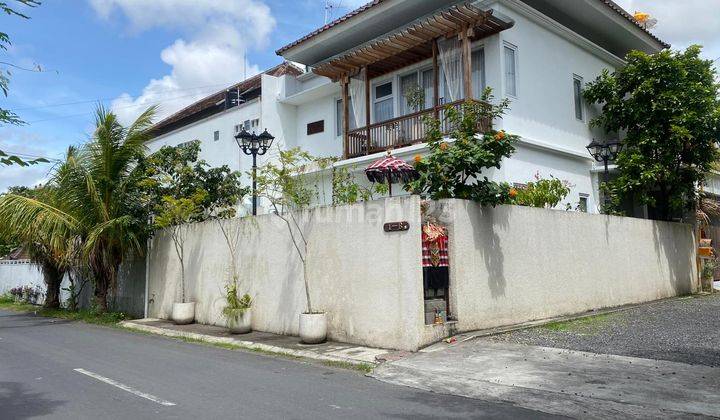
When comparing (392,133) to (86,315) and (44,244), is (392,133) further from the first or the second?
(44,244)

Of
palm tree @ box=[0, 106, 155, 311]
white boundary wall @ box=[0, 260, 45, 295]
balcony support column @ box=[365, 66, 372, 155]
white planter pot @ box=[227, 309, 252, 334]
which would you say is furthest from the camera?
white boundary wall @ box=[0, 260, 45, 295]

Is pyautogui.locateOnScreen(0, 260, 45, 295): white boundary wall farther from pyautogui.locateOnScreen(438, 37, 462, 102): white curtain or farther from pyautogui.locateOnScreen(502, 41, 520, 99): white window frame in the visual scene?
pyautogui.locateOnScreen(502, 41, 520, 99): white window frame

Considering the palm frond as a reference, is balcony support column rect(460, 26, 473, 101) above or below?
above

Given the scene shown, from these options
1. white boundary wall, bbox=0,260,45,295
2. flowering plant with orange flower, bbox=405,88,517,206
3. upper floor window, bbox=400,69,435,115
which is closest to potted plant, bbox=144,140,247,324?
upper floor window, bbox=400,69,435,115

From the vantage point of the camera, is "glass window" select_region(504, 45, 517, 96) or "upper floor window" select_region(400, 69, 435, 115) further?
"upper floor window" select_region(400, 69, 435, 115)

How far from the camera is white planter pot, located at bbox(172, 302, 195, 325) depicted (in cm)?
1380

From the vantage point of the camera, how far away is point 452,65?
14.5 metres

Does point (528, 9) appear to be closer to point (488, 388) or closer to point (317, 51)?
point (317, 51)

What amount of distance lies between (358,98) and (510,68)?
4.67 metres

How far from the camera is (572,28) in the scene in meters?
17.4

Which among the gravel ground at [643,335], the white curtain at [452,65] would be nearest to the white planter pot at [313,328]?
the gravel ground at [643,335]

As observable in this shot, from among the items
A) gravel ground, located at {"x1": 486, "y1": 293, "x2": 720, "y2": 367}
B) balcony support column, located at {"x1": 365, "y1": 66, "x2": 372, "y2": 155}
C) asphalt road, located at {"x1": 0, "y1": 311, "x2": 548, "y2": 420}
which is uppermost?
balcony support column, located at {"x1": 365, "y1": 66, "x2": 372, "y2": 155}

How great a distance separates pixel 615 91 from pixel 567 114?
1661mm

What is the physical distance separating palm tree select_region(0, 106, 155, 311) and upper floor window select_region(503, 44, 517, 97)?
10.5 metres
